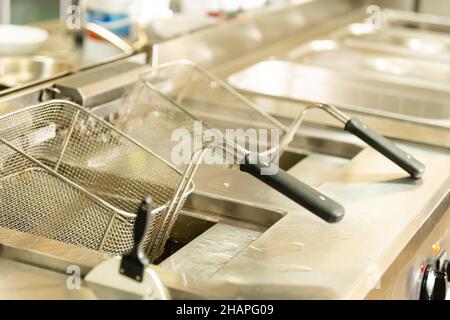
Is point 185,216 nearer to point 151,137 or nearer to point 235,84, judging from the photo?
point 151,137

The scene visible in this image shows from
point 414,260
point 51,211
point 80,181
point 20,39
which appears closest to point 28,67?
point 20,39

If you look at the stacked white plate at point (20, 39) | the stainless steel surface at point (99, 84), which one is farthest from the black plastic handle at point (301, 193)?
the stacked white plate at point (20, 39)

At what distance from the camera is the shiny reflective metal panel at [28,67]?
1808mm

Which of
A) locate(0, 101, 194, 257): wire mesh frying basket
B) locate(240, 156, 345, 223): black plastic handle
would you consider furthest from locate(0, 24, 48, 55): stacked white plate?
locate(240, 156, 345, 223): black plastic handle

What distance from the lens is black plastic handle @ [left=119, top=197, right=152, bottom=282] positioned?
39.4 inches

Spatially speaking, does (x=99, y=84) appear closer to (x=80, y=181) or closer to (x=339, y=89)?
(x=80, y=181)

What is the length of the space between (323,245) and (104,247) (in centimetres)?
29

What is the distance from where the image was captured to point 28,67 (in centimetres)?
184

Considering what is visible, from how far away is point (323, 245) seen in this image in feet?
3.94

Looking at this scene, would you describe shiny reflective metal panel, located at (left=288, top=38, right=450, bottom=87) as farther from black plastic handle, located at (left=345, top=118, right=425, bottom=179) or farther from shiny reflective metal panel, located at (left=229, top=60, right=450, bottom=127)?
black plastic handle, located at (left=345, top=118, right=425, bottom=179)

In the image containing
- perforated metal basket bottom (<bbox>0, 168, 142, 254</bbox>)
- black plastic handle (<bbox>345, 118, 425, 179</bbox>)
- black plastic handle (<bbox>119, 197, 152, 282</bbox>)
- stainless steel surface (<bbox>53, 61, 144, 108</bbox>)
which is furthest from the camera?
stainless steel surface (<bbox>53, 61, 144, 108</bbox>)

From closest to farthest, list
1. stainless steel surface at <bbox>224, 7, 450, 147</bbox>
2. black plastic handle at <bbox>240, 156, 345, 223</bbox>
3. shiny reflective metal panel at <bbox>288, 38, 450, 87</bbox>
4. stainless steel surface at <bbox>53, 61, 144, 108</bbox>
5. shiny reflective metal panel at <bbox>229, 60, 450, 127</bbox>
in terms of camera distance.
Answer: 1. black plastic handle at <bbox>240, 156, 345, 223</bbox>
2. stainless steel surface at <bbox>53, 61, 144, 108</bbox>
3. stainless steel surface at <bbox>224, 7, 450, 147</bbox>
4. shiny reflective metal panel at <bbox>229, 60, 450, 127</bbox>
5. shiny reflective metal panel at <bbox>288, 38, 450, 87</bbox>

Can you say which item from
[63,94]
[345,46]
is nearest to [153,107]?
[63,94]

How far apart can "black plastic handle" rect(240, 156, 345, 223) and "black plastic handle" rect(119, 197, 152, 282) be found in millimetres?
185
